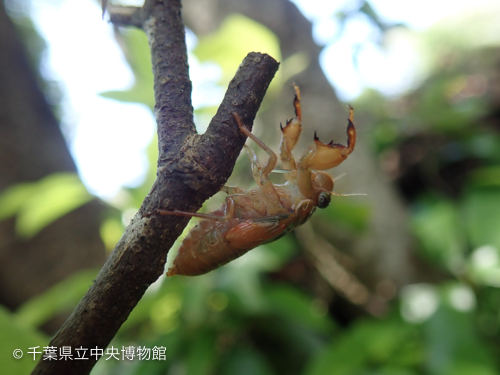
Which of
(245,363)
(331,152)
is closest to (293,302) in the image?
(245,363)

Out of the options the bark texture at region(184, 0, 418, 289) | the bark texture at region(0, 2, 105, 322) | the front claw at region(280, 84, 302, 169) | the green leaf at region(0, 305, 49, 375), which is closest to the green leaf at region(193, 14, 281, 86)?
the front claw at region(280, 84, 302, 169)

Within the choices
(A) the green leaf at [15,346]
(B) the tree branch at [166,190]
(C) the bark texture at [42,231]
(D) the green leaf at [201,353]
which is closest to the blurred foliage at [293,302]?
(D) the green leaf at [201,353]

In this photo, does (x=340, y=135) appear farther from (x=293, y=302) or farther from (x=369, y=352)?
(x=369, y=352)

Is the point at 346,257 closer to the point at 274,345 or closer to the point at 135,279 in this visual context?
the point at 274,345

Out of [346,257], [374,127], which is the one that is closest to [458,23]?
[374,127]

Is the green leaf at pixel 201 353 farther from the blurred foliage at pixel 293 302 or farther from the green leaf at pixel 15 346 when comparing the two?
the green leaf at pixel 15 346

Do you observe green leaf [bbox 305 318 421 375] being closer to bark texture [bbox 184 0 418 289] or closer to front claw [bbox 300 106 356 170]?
bark texture [bbox 184 0 418 289]
